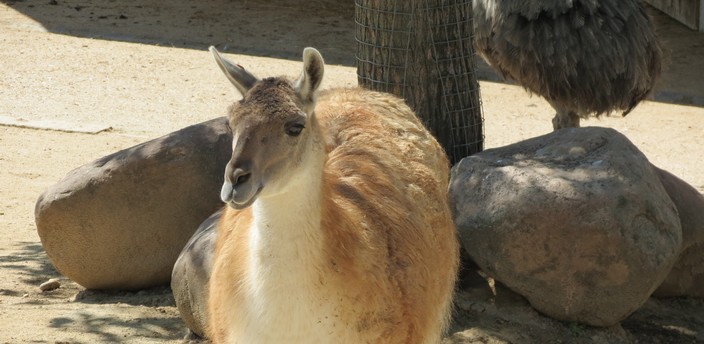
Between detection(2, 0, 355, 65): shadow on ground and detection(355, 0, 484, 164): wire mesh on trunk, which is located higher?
detection(2, 0, 355, 65): shadow on ground

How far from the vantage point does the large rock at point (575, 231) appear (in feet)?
20.0

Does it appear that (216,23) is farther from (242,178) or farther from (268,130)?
(242,178)

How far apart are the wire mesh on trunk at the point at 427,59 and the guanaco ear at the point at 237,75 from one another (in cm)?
287

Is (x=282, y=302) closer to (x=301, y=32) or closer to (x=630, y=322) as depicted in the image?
(x=630, y=322)

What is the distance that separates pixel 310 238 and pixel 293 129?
43cm

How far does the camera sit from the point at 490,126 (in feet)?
35.6

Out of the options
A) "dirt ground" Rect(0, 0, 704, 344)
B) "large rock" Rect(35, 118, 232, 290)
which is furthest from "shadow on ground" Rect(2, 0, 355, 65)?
"large rock" Rect(35, 118, 232, 290)

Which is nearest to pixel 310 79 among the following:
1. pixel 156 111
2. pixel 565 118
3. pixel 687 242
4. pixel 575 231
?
pixel 575 231

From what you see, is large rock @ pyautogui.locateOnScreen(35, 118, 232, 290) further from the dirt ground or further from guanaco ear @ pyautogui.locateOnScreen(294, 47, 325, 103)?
guanaco ear @ pyautogui.locateOnScreen(294, 47, 325, 103)

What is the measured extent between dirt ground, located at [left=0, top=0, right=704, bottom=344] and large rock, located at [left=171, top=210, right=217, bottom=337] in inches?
7.6

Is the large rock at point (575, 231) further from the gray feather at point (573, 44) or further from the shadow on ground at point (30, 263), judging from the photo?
the shadow on ground at point (30, 263)

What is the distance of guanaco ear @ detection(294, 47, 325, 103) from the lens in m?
4.00

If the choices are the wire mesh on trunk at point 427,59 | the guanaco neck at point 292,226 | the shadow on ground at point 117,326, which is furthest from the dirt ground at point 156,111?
the guanaco neck at point 292,226

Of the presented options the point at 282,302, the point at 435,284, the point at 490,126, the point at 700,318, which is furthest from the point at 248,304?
the point at 490,126
